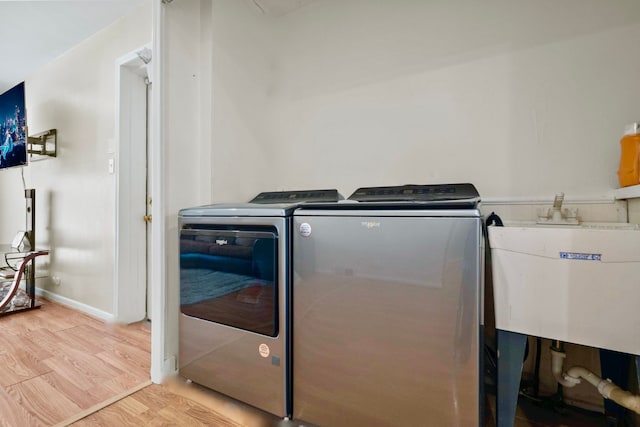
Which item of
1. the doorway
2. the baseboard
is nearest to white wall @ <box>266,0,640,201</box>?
the doorway

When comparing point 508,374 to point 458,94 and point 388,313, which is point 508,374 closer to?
point 388,313

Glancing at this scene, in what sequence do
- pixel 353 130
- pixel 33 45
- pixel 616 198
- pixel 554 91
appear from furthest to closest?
1. pixel 33 45
2. pixel 353 130
3. pixel 554 91
4. pixel 616 198

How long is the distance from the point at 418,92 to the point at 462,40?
316 mm

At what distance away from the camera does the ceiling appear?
220 cm

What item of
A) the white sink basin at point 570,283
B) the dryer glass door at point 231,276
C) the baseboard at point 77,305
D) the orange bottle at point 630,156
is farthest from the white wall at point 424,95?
the baseboard at point 77,305

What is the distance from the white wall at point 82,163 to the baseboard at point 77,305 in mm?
37

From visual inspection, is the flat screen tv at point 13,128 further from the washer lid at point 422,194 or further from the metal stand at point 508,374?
the metal stand at point 508,374

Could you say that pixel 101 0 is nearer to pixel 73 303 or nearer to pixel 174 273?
pixel 174 273

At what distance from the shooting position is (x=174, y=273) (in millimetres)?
1571

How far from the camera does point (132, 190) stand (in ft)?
7.75

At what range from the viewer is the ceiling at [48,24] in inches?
86.7

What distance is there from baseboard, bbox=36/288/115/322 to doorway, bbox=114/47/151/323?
0.65 feet

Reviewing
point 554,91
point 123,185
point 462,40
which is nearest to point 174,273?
point 123,185

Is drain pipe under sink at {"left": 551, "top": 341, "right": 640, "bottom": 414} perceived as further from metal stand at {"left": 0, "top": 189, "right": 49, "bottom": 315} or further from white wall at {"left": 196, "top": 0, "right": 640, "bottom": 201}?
metal stand at {"left": 0, "top": 189, "right": 49, "bottom": 315}
